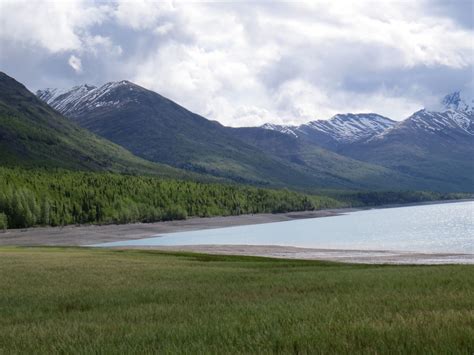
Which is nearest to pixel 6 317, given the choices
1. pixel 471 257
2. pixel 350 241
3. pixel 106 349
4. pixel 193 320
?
pixel 193 320

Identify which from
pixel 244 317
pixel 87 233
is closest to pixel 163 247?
pixel 87 233

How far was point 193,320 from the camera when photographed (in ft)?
53.2

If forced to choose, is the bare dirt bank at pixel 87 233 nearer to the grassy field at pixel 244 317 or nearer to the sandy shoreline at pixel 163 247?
the sandy shoreline at pixel 163 247

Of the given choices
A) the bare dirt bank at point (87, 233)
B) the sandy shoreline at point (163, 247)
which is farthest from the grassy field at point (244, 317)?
the bare dirt bank at point (87, 233)

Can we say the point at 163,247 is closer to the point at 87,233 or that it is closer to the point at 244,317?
the point at 87,233

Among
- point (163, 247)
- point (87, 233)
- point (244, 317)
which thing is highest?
point (87, 233)

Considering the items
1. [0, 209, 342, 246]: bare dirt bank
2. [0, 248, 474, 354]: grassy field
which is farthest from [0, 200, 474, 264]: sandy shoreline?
[0, 248, 474, 354]: grassy field

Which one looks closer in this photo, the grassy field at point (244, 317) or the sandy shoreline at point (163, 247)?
the grassy field at point (244, 317)

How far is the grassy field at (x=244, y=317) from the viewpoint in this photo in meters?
11.6

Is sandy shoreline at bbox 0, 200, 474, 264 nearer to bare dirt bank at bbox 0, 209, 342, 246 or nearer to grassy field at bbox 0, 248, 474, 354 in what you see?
bare dirt bank at bbox 0, 209, 342, 246

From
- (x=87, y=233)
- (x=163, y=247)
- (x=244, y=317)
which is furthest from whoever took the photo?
(x=87, y=233)

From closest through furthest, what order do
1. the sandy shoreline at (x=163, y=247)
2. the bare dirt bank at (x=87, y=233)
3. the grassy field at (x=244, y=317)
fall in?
1. the grassy field at (x=244, y=317)
2. the sandy shoreline at (x=163, y=247)
3. the bare dirt bank at (x=87, y=233)

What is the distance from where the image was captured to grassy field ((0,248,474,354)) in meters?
11.6

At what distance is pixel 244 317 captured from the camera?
16.1m
